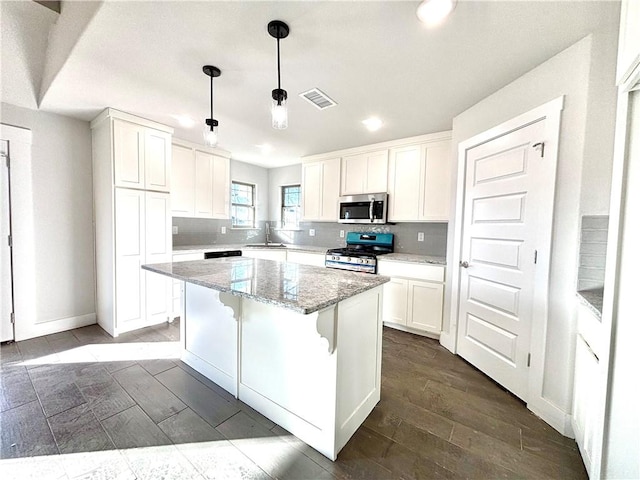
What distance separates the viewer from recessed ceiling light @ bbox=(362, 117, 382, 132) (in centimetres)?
287

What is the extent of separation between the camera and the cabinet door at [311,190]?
4383 mm

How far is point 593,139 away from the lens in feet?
5.22

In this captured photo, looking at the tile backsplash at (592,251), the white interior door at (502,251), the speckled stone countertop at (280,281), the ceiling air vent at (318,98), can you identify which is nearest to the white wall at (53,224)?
the speckled stone countertop at (280,281)

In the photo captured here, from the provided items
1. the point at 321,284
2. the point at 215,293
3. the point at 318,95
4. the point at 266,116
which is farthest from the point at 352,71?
the point at 215,293

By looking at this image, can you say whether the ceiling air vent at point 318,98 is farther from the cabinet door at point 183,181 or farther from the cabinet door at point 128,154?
the cabinet door at point 183,181

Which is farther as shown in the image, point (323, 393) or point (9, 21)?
point (9, 21)

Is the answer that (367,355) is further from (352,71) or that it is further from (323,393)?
(352,71)

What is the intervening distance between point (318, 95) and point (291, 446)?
262cm

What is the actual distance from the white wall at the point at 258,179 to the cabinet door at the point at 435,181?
316 cm

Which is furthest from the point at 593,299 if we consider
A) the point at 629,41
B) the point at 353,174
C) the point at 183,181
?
the point at 183,181

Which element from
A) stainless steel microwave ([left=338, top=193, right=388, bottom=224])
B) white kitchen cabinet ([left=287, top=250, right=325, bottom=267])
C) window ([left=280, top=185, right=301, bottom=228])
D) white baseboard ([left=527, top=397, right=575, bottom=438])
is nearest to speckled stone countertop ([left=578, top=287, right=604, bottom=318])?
white baseboard ([left=527, top=397, right=575, bottom=438])

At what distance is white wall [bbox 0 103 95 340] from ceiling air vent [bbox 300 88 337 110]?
2.77 meters

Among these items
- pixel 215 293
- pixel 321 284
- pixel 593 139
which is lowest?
pixel 215 293

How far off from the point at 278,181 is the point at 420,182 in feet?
Answer: 9.54
